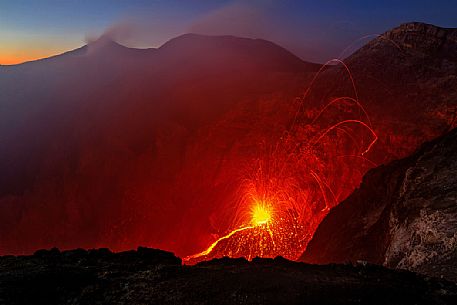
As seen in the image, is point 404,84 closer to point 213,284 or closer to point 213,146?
point 213,146

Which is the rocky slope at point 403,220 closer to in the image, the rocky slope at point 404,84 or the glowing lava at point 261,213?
the rocky slope at point 404,84

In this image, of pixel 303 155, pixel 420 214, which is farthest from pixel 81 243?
pixel 420 214

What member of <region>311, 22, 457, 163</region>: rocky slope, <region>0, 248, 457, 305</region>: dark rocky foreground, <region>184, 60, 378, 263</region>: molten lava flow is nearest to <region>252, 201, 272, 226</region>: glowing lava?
<region>184, 60, 378, 263</region>: molten lava flow

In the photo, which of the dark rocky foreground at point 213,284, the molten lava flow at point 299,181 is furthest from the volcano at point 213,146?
the dark rocky foreground at point 213,284

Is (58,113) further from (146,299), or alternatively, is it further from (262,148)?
(146,299)

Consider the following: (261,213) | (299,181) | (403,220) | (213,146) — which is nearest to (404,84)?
(299,181)

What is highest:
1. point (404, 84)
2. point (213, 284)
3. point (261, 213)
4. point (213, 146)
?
point (404, 84)
